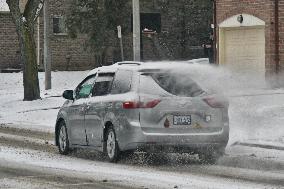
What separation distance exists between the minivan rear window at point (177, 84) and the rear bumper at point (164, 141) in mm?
691

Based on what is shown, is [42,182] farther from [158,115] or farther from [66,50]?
[66,50]

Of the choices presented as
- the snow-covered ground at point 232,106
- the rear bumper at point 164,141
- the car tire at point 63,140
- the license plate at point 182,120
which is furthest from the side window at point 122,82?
the car tire at point 63,140

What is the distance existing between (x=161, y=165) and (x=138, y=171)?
3.38 feet

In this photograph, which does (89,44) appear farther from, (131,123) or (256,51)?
(131,123)

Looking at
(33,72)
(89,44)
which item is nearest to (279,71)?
(33,72)

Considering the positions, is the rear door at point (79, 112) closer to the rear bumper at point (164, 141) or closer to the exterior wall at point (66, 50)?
the rear bumper at point (164, 141)

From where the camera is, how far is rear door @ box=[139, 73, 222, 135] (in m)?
13.7

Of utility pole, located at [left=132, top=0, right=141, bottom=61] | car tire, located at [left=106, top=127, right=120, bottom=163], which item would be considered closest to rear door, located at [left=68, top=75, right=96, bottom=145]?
car tire, located at [left=106, top=127, right=120, bottom=163]

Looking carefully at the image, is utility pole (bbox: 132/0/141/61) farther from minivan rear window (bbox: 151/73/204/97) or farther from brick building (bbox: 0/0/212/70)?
brick building (bbox: 0/0/212/70)

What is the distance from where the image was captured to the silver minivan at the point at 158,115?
1371 centimetres

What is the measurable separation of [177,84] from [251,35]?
63.4 feet

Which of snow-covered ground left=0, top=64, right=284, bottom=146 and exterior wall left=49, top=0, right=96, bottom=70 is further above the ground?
exterior wall left=49, top=0, right=96, bottom=70

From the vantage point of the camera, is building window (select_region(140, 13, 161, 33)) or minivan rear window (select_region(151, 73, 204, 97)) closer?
minivan rear window (select_region(151, 73, 204, 97))

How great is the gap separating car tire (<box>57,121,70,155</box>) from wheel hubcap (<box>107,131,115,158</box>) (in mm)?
1809
